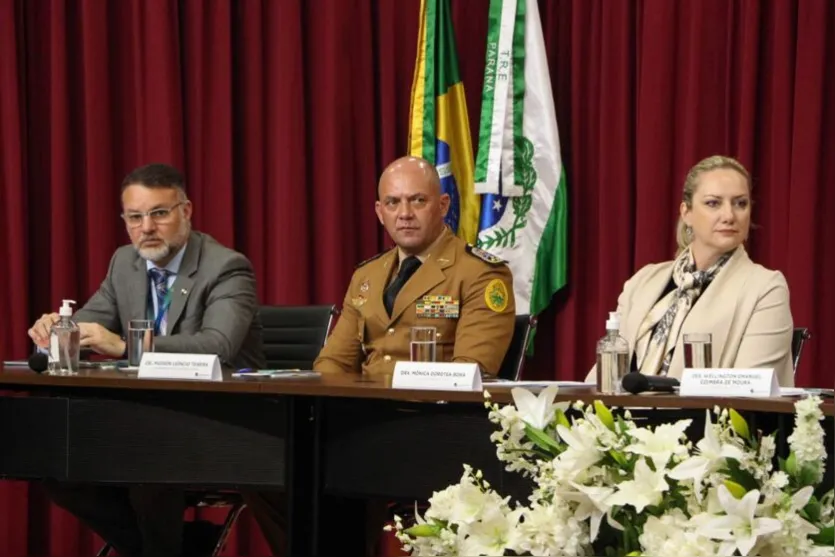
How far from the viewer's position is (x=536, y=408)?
41.5 inches

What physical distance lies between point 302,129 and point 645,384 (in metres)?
2.84

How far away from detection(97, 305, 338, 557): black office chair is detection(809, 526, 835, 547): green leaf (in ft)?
10.3

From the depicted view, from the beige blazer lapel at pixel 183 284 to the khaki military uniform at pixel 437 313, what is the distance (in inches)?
17.6

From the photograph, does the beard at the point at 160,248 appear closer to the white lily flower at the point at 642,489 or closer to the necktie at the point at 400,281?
the necktie at the point at 400,281

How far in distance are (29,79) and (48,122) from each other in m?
0.19

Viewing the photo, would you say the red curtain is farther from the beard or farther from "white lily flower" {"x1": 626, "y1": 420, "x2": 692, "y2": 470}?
"white lily flower" {"x1": 626, "y1": 420, "x2": 692, "y2": 470}

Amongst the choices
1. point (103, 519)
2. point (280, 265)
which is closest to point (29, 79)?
point (280, 265)

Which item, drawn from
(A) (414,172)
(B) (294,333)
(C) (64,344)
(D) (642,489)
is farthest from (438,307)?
(D) (642,489)

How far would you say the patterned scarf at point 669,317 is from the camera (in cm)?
343

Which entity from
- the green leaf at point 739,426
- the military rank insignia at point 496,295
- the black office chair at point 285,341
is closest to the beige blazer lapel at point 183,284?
the black office chair at point 285,341

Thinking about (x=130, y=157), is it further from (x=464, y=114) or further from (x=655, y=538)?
(x=655, y=538)

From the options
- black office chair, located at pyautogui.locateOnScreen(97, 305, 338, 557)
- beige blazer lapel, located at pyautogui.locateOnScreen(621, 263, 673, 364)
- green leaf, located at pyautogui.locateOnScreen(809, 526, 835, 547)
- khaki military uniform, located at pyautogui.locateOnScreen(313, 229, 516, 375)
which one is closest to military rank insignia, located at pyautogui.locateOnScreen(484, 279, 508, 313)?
khaki military uniform, located at pyautogui.locateOnScreen(313, 229, 516, 375)

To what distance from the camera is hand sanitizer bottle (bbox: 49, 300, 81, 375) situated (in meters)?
3.35

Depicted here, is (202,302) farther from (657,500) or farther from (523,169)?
(657,500)
